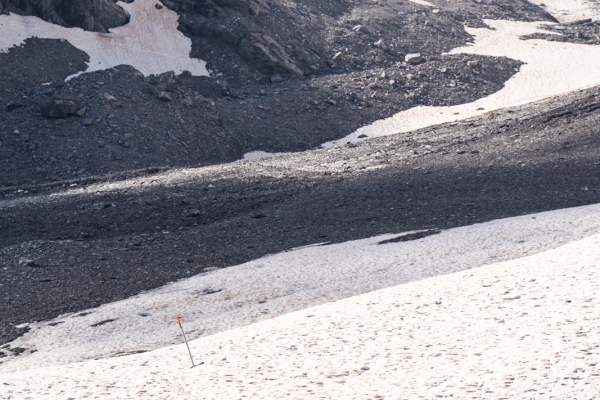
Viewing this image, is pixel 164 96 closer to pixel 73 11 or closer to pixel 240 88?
pixel 240 88

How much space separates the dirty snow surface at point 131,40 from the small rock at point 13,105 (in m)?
5.77

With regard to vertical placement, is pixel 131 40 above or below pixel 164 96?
A: above

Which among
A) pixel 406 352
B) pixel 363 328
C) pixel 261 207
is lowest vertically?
pixel 261 207

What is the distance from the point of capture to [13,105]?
107 feet

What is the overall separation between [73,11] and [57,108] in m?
A: 12.5

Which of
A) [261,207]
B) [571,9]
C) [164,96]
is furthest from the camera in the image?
[571,9]

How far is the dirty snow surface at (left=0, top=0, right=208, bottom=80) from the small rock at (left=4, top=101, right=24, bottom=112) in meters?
5.77

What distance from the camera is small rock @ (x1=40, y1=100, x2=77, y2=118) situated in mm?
32000

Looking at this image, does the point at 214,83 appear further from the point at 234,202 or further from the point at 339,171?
the point at 234,202

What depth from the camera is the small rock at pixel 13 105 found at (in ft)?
107

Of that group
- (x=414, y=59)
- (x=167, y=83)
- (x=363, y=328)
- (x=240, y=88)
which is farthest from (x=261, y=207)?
(x=414, y=59)

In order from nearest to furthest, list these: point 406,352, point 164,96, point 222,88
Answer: point 406,352 < point 164,96 < point 222,88

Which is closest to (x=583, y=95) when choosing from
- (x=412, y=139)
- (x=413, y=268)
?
(x=412, y=139)

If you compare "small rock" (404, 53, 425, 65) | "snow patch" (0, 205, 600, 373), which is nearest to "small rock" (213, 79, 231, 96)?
"small rock" (404, 53, 425, 65)
